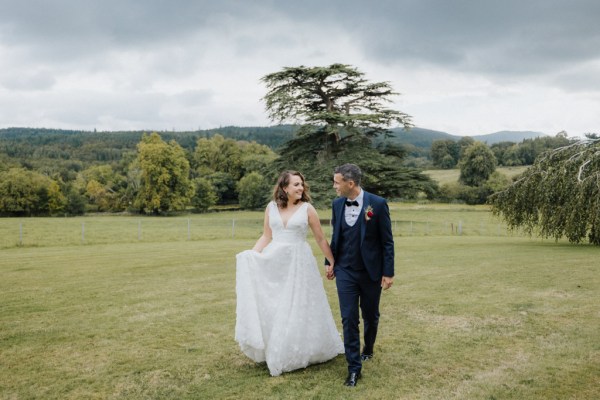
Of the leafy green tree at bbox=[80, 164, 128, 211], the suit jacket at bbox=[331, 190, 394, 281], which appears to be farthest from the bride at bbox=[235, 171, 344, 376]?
the leafy green tree at bbox=[80, 164, 128, 211]

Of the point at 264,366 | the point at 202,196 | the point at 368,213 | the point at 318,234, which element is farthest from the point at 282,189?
the point at 202,196

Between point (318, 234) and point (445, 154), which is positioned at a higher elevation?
point (445, 154)

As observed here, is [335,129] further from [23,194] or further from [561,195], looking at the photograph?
[23,194]

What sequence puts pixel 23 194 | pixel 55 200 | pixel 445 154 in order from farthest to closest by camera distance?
1. pixel 445 154
2. pixel 55 200
3. pixel 23 194

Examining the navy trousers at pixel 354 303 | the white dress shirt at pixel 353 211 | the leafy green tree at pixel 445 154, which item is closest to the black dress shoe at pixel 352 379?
the navy trousers at pixel 354 303

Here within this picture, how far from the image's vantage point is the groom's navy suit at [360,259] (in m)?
4.96

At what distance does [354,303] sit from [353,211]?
3.24 feet

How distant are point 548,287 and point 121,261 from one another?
1240cm

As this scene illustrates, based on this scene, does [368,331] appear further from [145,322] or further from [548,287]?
[548,287]

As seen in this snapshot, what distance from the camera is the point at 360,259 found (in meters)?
5.05

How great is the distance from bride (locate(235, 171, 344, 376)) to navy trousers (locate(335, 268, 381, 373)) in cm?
34

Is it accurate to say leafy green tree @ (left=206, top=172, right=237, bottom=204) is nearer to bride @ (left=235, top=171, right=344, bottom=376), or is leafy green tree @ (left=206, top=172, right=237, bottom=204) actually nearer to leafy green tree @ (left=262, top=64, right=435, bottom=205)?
leafy green tree @ (left=262, top=64, right=435, bottom=205)

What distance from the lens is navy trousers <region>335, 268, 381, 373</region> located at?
4.89 metres

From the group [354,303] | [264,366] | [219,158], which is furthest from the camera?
[219,158]
